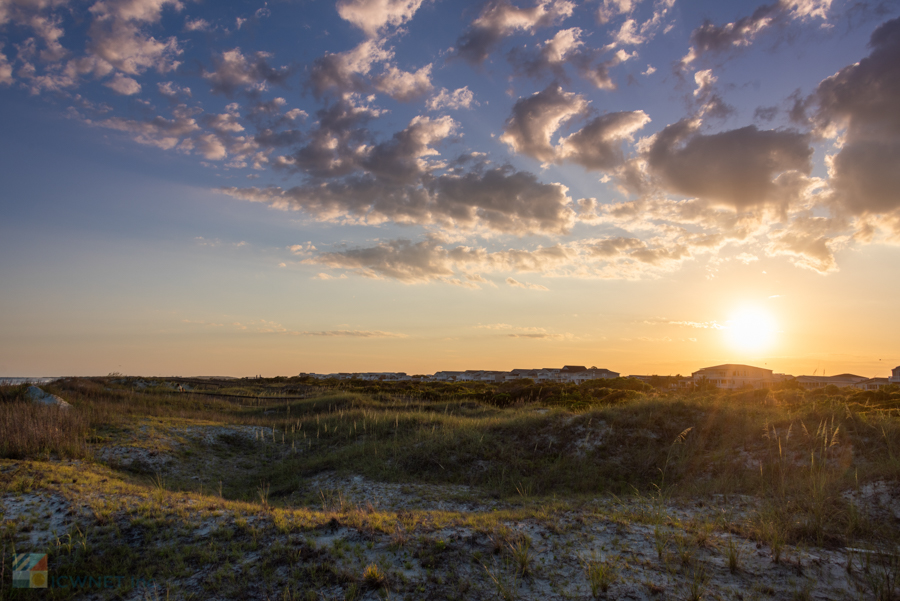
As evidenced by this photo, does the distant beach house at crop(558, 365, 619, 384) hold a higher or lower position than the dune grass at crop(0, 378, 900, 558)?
lower

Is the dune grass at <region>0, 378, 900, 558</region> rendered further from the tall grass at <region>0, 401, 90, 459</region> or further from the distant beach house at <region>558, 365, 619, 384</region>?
the distant beach house at <region>558, 365, 619, 384</region>

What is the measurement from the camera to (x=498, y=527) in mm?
5828

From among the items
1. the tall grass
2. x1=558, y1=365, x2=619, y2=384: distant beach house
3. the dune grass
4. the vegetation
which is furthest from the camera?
x1=558, y1=365, x2=619, y2=384: distant beach house

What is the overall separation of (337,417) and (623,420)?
13.7m

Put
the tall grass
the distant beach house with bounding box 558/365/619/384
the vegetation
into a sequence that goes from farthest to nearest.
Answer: the distant beach house with bounding box 558/365/619/384
the tall grass
the vegetation

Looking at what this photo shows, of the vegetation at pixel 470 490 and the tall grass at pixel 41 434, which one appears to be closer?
the vegetation at pixel 470 490

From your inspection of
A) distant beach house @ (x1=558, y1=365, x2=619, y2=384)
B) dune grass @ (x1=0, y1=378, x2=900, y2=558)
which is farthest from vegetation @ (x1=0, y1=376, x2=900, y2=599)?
distant beach house @ (x1=558, y1=365, x2=619, y2=384)

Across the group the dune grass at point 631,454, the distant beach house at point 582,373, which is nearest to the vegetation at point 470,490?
the dune grass at point 631,454

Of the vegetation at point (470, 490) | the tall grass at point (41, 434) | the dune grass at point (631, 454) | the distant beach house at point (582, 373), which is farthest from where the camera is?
the distant beach house at point (582, 373)

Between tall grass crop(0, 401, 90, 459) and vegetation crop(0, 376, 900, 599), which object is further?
tall grass crop(0, 401, 90, 459)

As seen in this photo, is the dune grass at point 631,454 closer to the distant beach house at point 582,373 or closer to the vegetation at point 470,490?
the vegetation at point 470,490

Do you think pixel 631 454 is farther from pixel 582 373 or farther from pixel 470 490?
pixel 582 373

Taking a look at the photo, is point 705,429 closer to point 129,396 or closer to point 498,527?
point 498,527

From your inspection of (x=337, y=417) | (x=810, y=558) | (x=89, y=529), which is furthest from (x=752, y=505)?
(x=337, y=417)
